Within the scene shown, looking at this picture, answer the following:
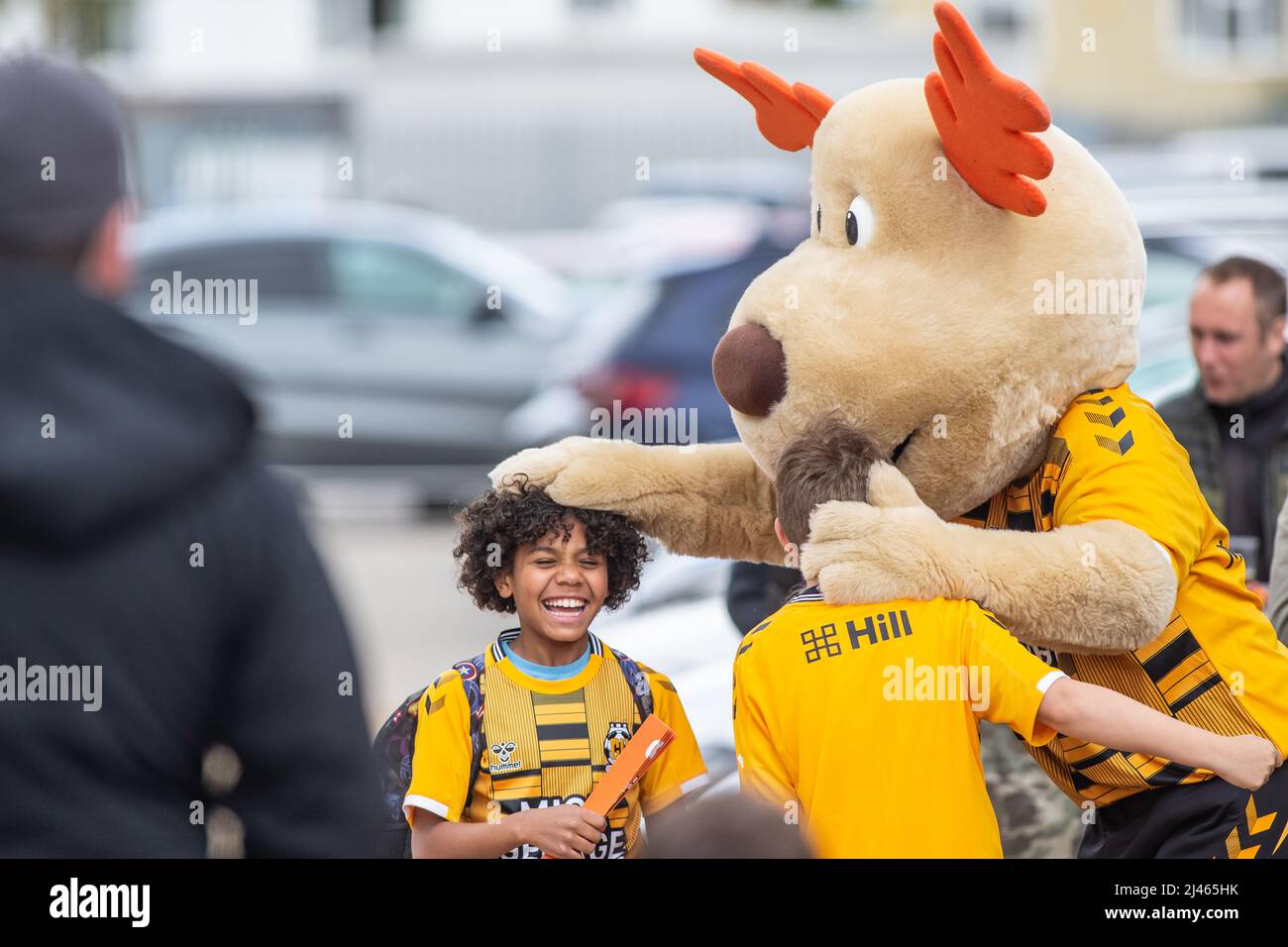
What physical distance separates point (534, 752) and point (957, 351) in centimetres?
100

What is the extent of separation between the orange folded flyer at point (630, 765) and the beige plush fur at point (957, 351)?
48 cm

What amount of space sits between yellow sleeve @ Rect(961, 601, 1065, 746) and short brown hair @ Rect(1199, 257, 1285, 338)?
193cm

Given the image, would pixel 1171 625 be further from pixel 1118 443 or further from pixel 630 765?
pixel 630 765

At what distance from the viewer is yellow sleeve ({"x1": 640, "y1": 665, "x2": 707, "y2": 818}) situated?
2.96m

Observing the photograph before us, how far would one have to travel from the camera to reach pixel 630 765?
2887 mm

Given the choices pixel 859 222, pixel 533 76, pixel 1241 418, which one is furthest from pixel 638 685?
pixel 533 76

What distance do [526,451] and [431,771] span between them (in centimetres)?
66

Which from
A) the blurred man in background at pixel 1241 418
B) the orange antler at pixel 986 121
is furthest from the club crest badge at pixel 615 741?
the blurred man in background at pixel 1241 418

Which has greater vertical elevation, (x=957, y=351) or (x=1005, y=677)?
(x=957, y=351)

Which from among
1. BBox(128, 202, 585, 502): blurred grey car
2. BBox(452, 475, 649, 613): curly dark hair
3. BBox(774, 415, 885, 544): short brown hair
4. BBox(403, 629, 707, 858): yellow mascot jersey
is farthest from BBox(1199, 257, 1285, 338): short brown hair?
BBox(128, 202, 585, 502): blurred grey car

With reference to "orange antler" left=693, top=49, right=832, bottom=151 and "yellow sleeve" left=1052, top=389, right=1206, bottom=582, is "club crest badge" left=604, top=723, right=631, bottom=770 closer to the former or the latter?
"yellow sleeve" left=1052, top=389, right=1206, bottom=582

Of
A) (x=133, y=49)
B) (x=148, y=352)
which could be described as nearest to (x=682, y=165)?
(x=133, y=49)

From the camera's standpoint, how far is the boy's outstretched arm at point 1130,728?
2.61 metres
